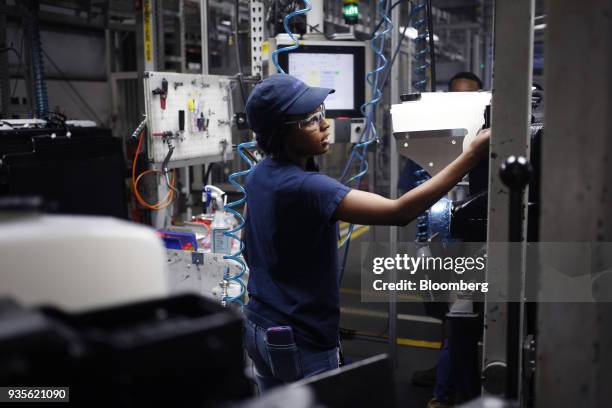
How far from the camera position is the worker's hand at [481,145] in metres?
1.38

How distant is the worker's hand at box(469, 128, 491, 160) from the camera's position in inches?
54.3

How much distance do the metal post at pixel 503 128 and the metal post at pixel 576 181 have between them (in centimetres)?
14

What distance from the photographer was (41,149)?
2.12 m

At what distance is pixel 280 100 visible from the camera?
176 centimetres

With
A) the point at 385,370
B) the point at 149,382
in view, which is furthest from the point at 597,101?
the point at 149,382

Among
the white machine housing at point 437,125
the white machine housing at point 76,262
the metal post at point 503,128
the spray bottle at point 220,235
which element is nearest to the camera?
the white machine housing at point 76,262

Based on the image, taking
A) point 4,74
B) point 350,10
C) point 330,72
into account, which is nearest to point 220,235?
point 330,72

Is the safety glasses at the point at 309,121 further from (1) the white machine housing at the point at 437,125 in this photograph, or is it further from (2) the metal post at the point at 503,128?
(2) the metal post at the point at 503,128

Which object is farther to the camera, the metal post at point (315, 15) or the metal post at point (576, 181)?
the metal post at point (315, 15)

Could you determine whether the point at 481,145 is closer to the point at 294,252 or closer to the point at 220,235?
the point at 294,252

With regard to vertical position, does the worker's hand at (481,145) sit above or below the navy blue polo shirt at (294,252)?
above

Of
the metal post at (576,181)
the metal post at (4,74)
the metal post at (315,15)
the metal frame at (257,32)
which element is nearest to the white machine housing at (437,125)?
the metal post at (576,181)

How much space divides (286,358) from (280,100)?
2.51 feet

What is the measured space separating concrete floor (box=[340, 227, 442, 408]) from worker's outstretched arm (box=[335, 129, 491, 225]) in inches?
76.9
